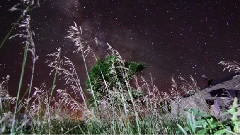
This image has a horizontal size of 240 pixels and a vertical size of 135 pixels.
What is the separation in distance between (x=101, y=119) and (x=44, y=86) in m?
0.72

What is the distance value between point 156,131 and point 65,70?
115cm

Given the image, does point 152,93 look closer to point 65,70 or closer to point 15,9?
point 65,70

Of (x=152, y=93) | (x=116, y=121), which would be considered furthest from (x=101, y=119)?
(x=152, y=93)

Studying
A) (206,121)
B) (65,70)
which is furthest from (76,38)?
(206,121)

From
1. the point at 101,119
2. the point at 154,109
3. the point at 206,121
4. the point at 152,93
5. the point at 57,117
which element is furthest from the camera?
the point at 152,93

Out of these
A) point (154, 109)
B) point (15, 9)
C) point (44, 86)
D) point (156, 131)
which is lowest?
point (156, 131)

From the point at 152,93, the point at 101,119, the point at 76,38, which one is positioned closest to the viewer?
the point at 76,38

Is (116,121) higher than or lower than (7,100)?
lower

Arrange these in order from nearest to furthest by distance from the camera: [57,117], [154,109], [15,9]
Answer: [15,9] < [154,109] < [57,117]

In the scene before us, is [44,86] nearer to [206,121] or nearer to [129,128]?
[129,128]

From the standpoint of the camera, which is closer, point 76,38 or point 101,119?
point 76,38

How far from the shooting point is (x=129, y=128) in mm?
3008

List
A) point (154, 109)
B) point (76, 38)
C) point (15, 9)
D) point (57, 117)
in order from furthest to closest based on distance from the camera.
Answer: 1. point (57, 117)
2. point (154, 109)
3. point (76, 38)
4. point (15, 9)

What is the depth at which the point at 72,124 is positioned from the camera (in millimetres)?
4672
